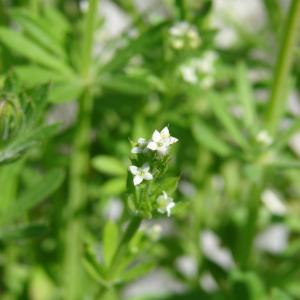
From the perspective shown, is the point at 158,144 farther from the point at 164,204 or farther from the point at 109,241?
the point at 109,241

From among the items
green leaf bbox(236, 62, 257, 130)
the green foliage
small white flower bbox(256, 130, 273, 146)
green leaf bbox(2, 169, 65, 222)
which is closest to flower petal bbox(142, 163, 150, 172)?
the green foliage

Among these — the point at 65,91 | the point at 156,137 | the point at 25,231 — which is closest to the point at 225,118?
the point at 65,91

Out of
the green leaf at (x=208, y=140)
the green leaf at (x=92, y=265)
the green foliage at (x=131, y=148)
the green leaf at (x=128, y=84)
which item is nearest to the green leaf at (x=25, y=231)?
the green foliage at (x=131, y=148)

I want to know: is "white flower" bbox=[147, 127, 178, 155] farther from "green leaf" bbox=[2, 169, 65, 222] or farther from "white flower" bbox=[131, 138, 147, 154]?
"green leaf" bbox=[2, 169, 65, 222]

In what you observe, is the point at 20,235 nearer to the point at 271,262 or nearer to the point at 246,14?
the point at 271,262

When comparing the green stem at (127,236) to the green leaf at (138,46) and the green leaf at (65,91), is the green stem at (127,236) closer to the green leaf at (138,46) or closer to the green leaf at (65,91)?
the green leaf at (65,91)
